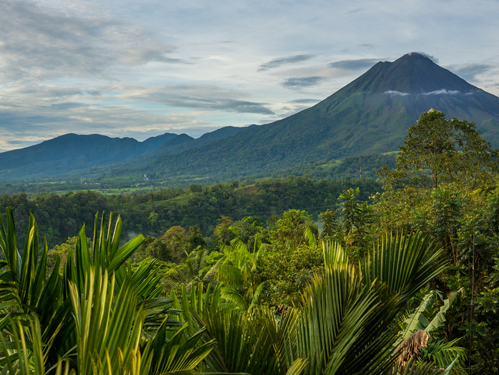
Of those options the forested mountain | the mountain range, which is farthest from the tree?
the mountain range

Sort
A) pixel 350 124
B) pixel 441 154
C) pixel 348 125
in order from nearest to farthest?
pixel 441 154, pixel 348 125, pixel 350 124

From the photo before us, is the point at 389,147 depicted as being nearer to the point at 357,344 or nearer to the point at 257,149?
the point at 257,149

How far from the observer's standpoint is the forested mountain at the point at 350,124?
159m

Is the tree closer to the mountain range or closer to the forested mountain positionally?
the forested mountain

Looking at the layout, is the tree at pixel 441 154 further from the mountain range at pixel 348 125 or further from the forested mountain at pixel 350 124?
the mountain range at pixel 348 125

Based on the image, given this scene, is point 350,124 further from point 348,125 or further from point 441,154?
point 441,154

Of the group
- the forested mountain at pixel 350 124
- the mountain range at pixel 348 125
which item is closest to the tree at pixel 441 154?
the forested mountain at pixel 350 124

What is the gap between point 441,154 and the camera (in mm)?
12594

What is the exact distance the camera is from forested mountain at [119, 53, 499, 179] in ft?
523

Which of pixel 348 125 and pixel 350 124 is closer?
pixel 348 125

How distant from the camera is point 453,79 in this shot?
175250 mm

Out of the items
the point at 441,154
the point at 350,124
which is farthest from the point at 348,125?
the point at 441,154

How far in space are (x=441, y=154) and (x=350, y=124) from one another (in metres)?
175

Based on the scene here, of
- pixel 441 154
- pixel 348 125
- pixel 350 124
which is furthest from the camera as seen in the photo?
pixel 350 124
